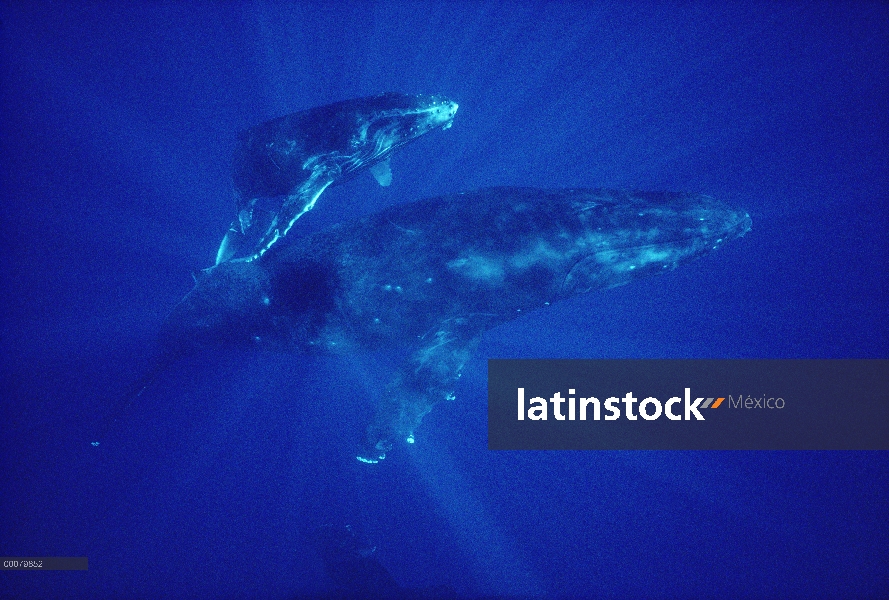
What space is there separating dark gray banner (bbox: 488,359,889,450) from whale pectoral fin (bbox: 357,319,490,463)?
143 cm

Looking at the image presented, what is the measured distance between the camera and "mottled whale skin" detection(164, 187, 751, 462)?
242 inches

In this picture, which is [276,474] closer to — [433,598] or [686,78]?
[433,598]

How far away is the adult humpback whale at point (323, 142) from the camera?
5297 mm

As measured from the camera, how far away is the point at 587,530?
34.8 ft

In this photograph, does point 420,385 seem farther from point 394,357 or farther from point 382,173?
point 394,357

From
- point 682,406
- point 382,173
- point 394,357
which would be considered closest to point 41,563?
point 394,357

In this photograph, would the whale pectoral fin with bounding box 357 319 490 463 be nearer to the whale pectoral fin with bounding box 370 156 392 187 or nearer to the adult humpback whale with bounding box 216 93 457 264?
the adult humpback whale with bounding box 216 93 457 264

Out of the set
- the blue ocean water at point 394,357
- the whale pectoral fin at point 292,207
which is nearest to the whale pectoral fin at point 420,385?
the whale pectoral fin at point 292,207

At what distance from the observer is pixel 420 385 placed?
6.39 m

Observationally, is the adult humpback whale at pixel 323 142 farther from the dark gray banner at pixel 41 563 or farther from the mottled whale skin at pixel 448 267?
the dark gray banner at pixel 41 563

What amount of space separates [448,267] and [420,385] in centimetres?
207

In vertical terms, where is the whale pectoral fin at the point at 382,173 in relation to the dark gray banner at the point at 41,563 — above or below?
above

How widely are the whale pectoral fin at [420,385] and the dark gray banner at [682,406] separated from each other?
1.43m

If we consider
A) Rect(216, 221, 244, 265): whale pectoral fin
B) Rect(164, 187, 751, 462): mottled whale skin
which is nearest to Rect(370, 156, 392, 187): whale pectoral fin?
Rect(164, 187, 751, 462): mottled whale skin
